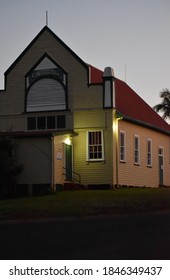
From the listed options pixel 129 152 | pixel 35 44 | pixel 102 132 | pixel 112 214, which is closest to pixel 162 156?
pixel 129 152

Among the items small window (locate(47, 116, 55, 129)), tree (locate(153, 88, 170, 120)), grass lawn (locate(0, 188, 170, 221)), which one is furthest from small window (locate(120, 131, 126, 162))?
tree (locate(153, 88, 170, 120))

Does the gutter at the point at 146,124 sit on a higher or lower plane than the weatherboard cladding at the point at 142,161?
higher

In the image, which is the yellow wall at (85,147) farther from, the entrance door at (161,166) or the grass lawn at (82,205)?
the entrance door at (161,166)

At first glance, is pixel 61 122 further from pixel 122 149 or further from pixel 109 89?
pixel 122 149

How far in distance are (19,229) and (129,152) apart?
19.5 meters

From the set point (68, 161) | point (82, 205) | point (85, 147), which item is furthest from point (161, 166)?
point (82, 205)

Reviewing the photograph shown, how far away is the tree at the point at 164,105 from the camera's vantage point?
62.1 m

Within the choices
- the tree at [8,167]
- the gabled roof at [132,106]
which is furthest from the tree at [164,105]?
the tree at [8,167]

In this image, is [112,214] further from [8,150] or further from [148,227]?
[8,150]

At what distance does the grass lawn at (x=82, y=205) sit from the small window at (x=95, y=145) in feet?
18.1

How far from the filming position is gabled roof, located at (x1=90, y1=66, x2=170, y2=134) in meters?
41.7

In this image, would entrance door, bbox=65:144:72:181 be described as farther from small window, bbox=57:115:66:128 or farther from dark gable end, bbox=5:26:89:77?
dark gable end, bbox=5:26:89:77

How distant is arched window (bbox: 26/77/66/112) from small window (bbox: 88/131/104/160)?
249 cm

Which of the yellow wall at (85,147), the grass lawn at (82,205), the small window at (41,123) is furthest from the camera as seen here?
the small window at (41,123)
